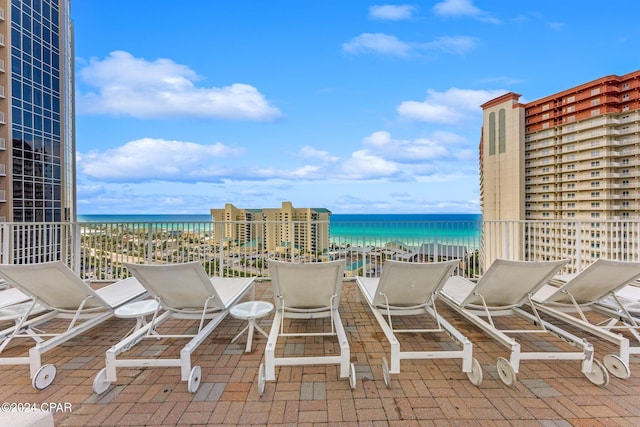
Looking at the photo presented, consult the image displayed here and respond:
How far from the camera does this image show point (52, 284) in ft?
8.66

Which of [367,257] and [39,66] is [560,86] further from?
[39,66]

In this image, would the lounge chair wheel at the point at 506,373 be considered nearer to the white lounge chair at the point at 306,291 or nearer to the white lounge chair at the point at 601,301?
the white lounge chair at the point at 601,301

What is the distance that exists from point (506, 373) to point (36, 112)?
98.7ft

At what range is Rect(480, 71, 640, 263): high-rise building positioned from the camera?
23461 millimetres

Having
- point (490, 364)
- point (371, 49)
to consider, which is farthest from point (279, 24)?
point (490, 364)

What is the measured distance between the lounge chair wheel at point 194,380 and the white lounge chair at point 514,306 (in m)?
2.18

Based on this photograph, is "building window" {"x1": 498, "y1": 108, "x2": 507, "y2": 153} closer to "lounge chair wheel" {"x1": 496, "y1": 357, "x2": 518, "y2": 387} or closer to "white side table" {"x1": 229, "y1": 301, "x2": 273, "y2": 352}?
"lounge chair wheel" {"x1": 496, "y1": 357, "x2": 518, "y2": 387}

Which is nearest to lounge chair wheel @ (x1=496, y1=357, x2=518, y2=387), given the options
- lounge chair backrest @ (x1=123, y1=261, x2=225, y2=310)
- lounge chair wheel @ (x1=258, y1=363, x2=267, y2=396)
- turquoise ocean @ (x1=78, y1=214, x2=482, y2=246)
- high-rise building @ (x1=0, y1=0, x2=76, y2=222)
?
lounge chair wheel @ (x1=258, y1=363, x2=267, y2=396)

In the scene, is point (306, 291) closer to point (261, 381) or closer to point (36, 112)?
point (261, 381)

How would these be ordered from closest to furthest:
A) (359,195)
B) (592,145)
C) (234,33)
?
(234,33) → (592,145) → (359,195)

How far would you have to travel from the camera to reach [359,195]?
27750 mm

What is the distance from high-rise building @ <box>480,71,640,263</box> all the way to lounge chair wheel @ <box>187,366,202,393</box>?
2345 cm

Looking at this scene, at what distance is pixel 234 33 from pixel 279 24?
185cm

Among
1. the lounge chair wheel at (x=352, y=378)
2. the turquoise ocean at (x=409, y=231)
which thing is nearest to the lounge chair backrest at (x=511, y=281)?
the lounge chair wheel at (x=352, y=378)
